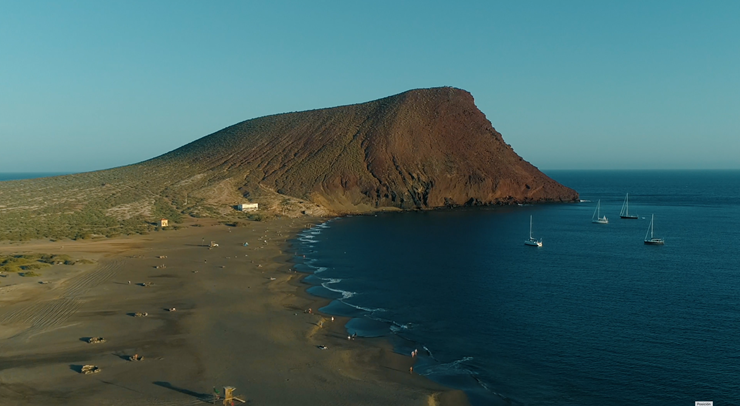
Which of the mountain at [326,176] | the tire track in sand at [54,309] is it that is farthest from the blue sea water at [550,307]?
the mountain at [326,176]

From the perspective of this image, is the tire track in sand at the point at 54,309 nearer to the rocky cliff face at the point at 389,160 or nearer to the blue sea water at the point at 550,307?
the blue sea water at the point at 550,307

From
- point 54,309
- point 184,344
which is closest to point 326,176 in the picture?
point 54,309

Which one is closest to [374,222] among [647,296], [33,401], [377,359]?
[647,296]

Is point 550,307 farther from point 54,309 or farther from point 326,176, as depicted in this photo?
point 326,176

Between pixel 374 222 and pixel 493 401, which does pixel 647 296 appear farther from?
pixel 374 222

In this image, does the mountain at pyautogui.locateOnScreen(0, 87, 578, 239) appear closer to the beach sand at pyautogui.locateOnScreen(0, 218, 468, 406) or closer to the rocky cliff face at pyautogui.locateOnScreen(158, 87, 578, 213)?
the rocky cliff face at pyautogui.locateOnScreen(158, 87, 578, 213)

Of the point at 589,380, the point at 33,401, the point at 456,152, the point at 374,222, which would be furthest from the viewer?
the point at 456,152

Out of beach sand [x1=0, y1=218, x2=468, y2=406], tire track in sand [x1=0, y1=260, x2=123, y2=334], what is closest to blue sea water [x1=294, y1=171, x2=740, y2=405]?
beach sand [x1=0, y1=218, x2=468, y2=406]
